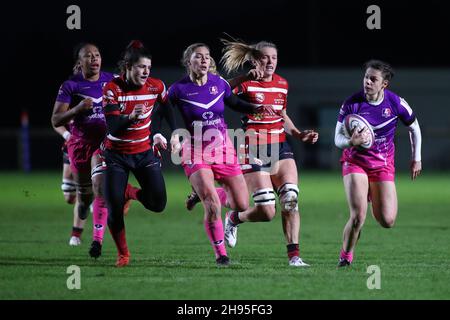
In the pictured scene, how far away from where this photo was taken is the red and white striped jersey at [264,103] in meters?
9.36

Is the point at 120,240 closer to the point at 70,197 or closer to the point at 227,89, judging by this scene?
the point at 227,89

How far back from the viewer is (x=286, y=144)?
9.50m

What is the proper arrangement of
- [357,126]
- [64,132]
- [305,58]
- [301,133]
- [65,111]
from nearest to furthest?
[357,126] → [301,133] → [65,111] → [64,132] → [305,58]

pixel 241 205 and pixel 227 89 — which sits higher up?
pixel 227 89

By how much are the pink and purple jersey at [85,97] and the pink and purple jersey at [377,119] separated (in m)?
2.86

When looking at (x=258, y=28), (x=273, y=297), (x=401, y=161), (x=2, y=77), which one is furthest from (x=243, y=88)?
(x=258, y=28)

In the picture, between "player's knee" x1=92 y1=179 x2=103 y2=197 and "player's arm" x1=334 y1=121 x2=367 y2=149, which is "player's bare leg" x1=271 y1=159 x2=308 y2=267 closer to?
"player's arm" x1=334 y1=121 x2=367 y2=149

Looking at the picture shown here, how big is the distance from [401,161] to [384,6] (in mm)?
9361

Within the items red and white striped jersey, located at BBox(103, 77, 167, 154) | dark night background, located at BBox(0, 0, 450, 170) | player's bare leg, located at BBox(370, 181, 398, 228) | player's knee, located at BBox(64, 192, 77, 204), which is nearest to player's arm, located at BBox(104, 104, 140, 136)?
red and white striped jersey, located at BBox(103, 77, 167, 154)

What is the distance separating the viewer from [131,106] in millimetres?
8758

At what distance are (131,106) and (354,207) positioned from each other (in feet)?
7.76

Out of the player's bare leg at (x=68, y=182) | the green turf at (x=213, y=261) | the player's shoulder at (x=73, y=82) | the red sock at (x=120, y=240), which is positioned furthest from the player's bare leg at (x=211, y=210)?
the player's bare leg at (x=68, y=182)

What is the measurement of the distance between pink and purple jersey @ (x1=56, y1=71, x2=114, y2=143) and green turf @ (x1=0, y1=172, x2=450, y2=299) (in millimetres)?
1356

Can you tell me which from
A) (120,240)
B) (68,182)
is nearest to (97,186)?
(120,240)
